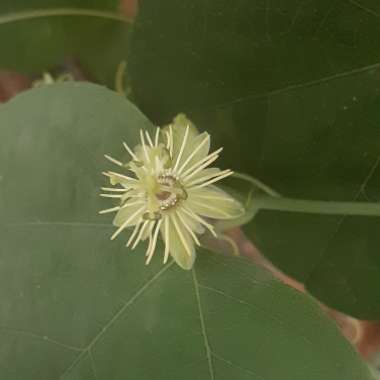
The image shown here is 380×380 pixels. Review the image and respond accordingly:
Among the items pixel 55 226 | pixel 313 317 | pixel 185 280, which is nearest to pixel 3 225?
pixel 55 226

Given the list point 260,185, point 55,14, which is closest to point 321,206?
point 260,185

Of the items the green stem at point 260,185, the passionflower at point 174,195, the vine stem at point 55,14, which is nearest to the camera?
the passionflower at point 174,195

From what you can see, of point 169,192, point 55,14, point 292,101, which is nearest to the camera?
point 169,192

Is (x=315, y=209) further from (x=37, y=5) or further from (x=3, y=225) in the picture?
(x=37, y=5)

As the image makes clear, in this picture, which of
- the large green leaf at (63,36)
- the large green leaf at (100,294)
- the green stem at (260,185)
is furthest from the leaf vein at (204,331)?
the large green leaf at (63,36)

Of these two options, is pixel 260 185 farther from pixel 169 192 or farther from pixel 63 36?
pixel 63 36

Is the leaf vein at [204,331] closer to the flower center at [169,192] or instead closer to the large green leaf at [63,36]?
the flower center at [169,192]
